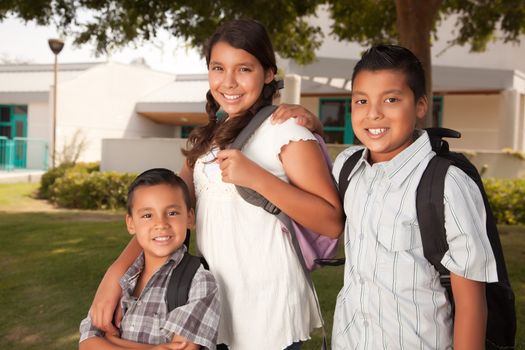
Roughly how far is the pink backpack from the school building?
11.3 m

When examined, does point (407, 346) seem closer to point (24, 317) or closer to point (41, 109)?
point (24, 317)

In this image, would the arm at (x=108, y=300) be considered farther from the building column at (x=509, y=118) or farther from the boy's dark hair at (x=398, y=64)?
the building column at (x=509, y=118)

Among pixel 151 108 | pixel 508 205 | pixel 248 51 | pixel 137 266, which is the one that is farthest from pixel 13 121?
pixel 248 51

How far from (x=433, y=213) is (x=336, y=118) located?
1688cm

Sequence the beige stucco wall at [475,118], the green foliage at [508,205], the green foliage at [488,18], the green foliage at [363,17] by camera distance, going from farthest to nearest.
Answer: the beige stucco wall at [475,118] → the green foliage at [363,17] → the green foliage at [508,205] → the green foliage at [488,18]

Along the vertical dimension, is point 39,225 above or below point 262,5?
below

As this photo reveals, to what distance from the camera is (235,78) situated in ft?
6.07

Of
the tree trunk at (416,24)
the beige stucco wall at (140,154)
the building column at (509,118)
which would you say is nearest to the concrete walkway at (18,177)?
the beige stucco wall at (140,154)

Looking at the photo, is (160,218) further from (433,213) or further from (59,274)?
(59,274)

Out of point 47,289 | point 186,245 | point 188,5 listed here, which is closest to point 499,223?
point 188,5

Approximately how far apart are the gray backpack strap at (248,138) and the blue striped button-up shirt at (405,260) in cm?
28

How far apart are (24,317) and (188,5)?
4791 millimetres

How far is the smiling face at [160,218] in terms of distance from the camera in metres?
1.90

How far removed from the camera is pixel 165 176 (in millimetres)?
1938
